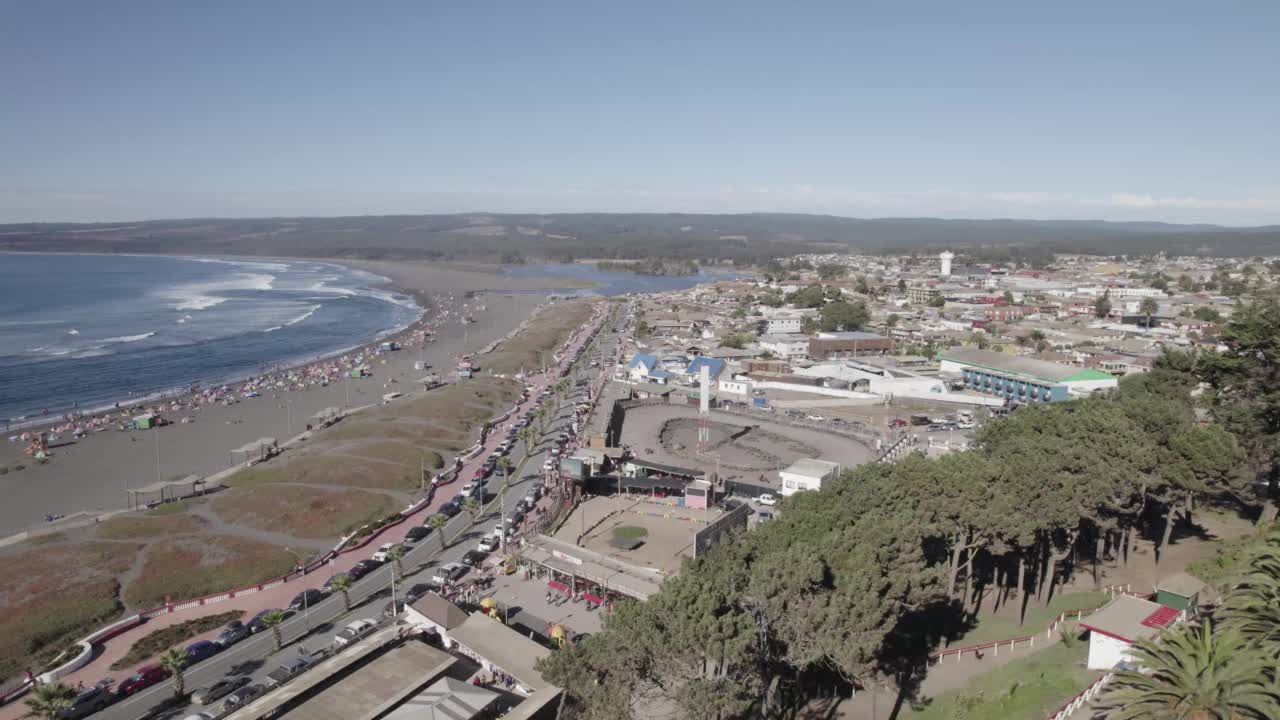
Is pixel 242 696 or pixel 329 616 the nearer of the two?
pixel 242 696

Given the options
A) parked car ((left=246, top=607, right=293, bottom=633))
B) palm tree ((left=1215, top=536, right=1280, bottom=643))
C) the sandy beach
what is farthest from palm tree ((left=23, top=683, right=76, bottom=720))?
palm tree ((left=1215, top=536, right=1280, bottom=643))

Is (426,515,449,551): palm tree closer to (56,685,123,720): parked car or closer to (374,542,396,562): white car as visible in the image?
(374,542,396,562): white car

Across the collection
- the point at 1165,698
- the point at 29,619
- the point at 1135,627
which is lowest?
the point at 29,619

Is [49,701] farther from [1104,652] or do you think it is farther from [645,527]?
[1104,652]

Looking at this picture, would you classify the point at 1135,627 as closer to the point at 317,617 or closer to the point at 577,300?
the point at 317,617

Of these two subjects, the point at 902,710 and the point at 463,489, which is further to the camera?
the point at 463,489

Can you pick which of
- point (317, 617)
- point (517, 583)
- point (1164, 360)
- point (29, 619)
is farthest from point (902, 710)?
point (1164, 360)

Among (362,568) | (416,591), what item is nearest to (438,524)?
(362,568)
